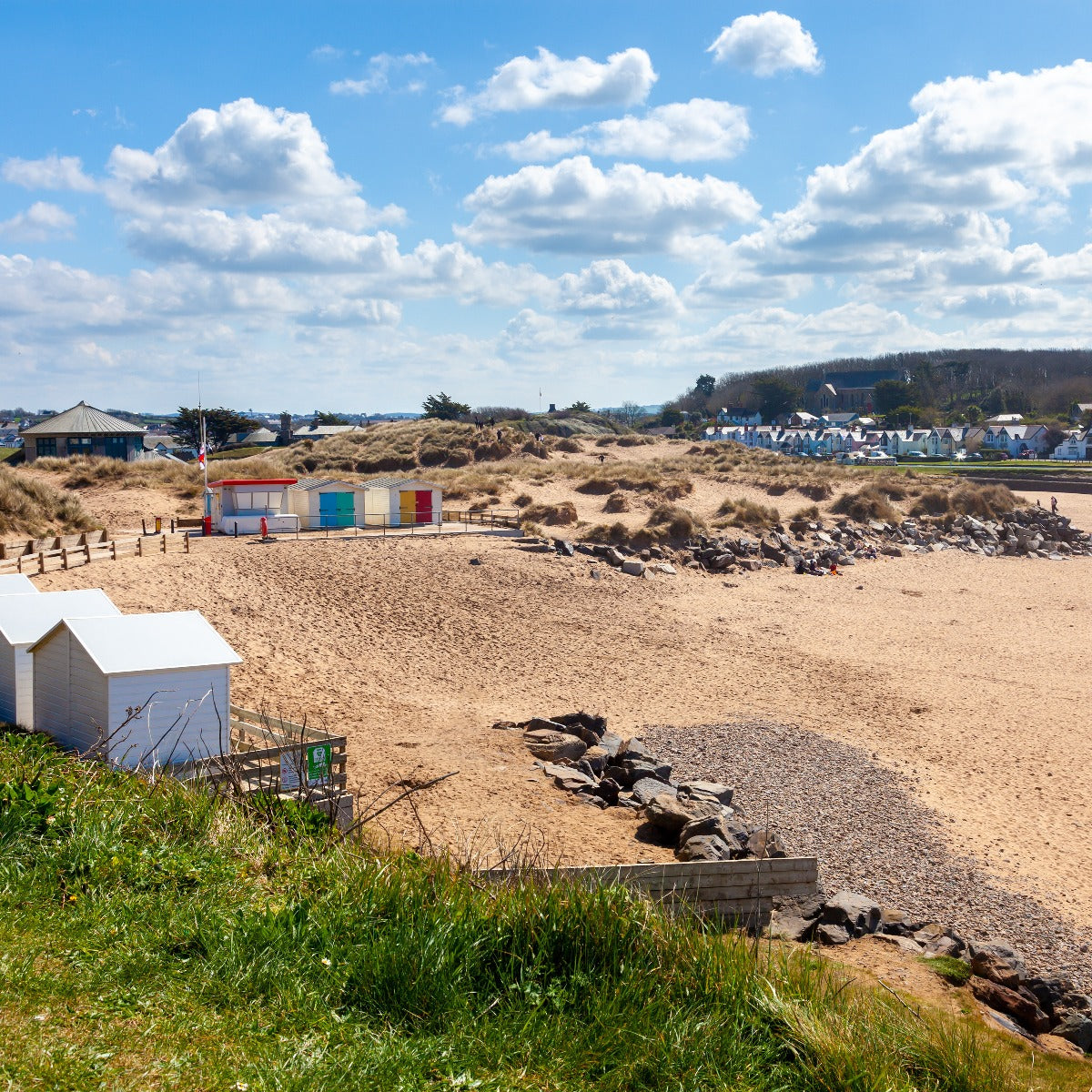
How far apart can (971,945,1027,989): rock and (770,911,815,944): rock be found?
1.54 meters

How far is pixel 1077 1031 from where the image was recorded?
28.5ft

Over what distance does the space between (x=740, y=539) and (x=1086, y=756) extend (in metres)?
21.0

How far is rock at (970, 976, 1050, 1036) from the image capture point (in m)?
8.85

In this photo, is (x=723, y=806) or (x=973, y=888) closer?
(x=973, y=888)

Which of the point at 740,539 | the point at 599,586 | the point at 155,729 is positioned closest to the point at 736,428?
the point at 740,539

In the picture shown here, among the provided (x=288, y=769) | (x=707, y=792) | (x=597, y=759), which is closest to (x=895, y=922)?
(x=707, y=792)

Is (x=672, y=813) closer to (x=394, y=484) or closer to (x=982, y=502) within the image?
(x=394, y=484)

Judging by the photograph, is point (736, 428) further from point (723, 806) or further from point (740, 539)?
point (723, 806)

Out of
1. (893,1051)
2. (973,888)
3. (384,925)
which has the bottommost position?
(973,888)

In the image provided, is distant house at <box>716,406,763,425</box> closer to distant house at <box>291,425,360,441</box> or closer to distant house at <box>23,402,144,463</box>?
distant house at <box>291,425,360,441</box>

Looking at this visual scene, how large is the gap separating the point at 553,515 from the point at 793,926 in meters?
30.1

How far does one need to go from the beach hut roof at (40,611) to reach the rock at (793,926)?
8460 mm

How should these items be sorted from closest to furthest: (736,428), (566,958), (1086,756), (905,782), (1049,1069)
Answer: (566,958) < (1049,1069) < (905,782) < (1086,756) < (736,428)

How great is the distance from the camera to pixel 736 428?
113312 mm
